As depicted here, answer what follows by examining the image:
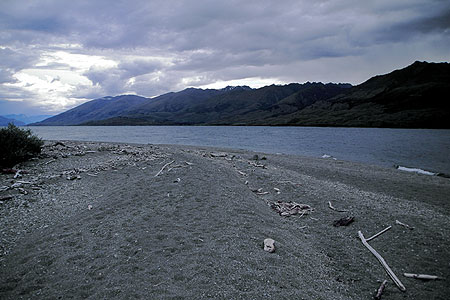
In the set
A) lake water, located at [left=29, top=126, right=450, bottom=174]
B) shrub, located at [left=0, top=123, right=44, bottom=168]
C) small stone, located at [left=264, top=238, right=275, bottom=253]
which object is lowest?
lake water, located at [left=29, top=126, right=450, bottom=174]

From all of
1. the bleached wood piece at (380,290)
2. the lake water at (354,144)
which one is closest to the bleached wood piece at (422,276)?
the bleached wood piece at (380,290)

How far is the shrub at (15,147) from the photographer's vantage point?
14.4 m

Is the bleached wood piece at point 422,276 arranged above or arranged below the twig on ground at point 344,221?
below

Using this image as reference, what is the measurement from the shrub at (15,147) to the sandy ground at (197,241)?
8.86ft

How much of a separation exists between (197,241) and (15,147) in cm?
1548

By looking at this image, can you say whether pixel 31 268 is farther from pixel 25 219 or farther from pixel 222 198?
pixel 222 198

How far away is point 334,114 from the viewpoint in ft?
442

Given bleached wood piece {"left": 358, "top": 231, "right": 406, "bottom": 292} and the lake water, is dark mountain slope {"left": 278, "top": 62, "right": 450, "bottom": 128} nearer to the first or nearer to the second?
the lake water

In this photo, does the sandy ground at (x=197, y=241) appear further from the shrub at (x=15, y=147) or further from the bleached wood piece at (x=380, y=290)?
the shrub at (x=15, y=147)

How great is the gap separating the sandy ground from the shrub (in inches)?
106

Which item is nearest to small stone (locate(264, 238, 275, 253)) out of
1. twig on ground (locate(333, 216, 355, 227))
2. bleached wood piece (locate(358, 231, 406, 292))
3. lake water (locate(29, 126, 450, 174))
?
bleached wood piece (locate(358, 231, 406, 292))

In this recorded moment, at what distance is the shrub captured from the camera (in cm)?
1442

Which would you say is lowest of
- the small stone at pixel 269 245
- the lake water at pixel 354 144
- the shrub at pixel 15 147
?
the lake water at pixel 354 144

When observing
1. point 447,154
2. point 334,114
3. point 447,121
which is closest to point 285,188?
point 447,154
